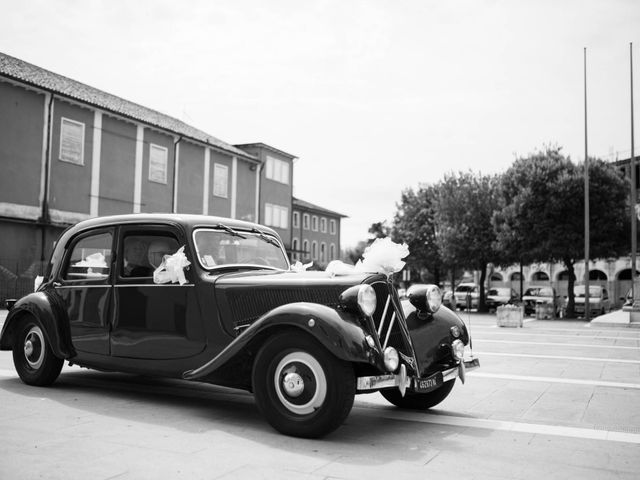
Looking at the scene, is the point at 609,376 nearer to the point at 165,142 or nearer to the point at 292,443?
the point at 292,443

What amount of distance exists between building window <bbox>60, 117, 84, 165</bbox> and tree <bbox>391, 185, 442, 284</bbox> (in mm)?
25065

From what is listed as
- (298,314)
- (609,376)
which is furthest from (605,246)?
(298,314)

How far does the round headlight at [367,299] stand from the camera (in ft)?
15.8

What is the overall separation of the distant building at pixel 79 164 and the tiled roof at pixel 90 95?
93mm

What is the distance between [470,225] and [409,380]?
3214 cm

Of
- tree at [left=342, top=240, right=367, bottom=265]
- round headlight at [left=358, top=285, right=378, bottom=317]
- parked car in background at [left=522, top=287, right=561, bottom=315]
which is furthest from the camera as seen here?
tree at [left=342, top=240, right=367, bottom=265]

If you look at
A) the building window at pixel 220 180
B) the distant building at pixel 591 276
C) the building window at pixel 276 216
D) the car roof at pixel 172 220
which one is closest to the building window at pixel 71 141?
the building window at pixel 220 180

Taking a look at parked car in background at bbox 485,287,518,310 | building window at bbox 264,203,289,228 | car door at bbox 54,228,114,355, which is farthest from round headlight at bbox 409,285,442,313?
building window at bbox 264,203,289,228

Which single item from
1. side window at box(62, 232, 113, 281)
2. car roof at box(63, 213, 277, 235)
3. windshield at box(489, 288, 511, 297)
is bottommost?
windshield at box(489, 288, 511, 297)

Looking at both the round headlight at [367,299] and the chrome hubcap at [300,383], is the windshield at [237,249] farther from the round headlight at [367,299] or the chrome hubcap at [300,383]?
the round headlight at [367,299]

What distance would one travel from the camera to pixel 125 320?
20.2 feet

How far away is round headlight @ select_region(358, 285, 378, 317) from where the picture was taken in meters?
4.82

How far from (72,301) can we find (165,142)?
2755 centimetres

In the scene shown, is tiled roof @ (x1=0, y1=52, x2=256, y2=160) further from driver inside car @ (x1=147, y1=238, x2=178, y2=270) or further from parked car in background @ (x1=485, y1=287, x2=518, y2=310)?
driver inside car @ (x1=147, y1=238, x2=178, y2=270)
